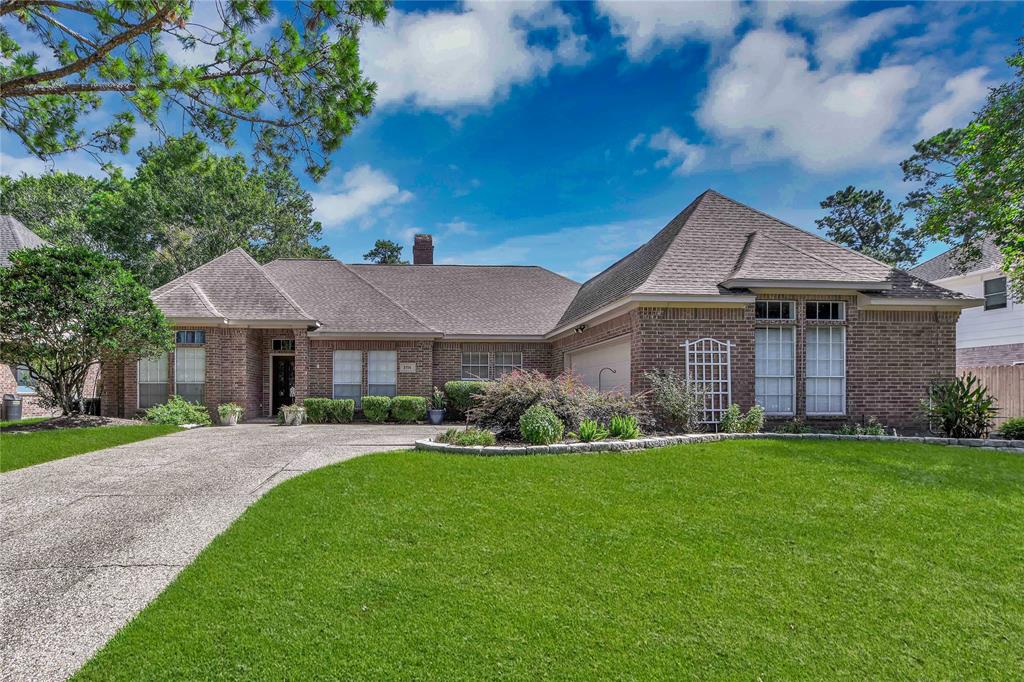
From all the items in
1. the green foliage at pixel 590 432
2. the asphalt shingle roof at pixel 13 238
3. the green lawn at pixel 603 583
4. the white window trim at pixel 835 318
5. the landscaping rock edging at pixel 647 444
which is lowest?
the green lawn at pixel 603 583

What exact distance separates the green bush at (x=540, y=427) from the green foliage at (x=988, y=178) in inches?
463

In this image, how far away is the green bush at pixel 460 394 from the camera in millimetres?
16969

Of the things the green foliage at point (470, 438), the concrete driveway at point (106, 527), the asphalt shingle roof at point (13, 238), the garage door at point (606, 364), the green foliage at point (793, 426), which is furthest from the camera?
the asphalt shingle roof at point (13, 238)

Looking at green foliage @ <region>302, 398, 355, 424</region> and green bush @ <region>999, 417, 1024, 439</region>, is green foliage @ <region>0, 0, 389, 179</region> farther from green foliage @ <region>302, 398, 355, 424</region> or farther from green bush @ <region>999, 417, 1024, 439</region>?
green bush @ <region>999, 417, 1024, 439</region>

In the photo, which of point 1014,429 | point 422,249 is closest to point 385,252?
point 422,249

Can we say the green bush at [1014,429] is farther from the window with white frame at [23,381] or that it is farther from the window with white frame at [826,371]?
the window with white frame at [23,381]

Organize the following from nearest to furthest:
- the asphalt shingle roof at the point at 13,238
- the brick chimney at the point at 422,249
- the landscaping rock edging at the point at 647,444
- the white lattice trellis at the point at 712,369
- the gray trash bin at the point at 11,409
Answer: the landscaping rock edging at the point at 647,444
the white lattice trellis at the point at 712,369
the gray trash bin at the point at 11,409
the asphalt shingle roof at the point at 13,238
the brick chimney at the point at 422,249

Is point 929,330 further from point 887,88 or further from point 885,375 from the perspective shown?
point 887,88

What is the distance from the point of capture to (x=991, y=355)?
18.0 metres

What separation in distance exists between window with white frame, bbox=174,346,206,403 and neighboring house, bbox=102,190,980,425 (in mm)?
43

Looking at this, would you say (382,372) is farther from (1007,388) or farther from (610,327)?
(1007,388)

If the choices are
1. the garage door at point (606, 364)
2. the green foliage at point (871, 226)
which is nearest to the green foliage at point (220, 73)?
the garage door at point (606, 364)

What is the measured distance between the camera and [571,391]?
33.2ft

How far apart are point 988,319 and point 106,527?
25.0m
